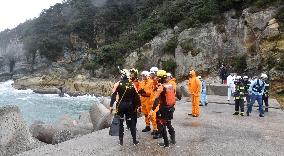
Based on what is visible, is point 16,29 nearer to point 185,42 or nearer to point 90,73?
point 90,73

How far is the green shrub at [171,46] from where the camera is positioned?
44406 mm

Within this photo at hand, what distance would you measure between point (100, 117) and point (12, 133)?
4024mm

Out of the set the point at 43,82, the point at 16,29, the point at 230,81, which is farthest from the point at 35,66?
the point at 230,81

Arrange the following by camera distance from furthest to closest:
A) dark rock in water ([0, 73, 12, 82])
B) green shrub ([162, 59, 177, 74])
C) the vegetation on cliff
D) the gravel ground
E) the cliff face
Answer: dark rock in water ([0, 73, 12, 82]), the vegetation on cliff, green shrub ([162, 59, 177, 74]), the cliff face, the gravel ground

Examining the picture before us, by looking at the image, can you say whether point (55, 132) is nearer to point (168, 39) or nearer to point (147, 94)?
point (147, 94)

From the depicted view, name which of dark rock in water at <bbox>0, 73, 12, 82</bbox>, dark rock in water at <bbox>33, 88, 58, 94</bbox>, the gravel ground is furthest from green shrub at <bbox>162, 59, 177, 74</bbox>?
dark rock in water at <bbox>0, 73, 12, 82</bbox>

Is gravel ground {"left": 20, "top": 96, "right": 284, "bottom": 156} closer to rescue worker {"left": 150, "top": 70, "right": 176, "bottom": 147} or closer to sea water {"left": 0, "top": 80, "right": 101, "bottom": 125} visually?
rescue worker {"left": 150, "top": 70, "right": 176, "bottom": 147}

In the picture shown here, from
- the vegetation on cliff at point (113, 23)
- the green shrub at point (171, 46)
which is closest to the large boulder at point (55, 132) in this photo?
the vegetation on cliff at point (113, 23)

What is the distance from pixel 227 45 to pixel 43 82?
4196cm

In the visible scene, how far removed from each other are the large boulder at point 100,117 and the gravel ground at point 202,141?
3.65 feet

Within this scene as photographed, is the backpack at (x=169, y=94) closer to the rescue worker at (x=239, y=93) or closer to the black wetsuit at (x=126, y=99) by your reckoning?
the black wetsuit at (x=126, y=99)

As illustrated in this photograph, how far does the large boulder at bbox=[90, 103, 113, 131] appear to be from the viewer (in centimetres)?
1247

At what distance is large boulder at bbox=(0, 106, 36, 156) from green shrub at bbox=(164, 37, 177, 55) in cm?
3542

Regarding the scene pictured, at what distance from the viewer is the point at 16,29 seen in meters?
132
